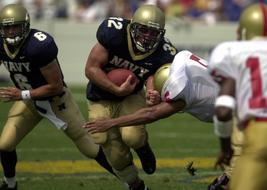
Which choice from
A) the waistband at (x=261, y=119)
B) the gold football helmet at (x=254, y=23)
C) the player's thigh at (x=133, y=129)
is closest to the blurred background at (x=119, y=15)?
the player's thigh at (x=133, y=129)

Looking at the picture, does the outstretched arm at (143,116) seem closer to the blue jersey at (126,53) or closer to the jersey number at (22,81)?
the blue jersey at (126,53)

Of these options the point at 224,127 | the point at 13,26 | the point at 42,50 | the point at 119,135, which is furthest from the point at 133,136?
the point at 224,127

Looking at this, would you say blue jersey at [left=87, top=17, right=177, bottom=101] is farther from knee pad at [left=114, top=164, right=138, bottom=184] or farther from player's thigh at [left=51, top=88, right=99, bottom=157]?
knee pad at [left=114, top=164, right=138, bottom=184]

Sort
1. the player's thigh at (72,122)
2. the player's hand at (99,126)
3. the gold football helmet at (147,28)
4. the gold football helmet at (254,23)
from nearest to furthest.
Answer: the gold football helmet at (254,23) → the player's hand at (99,126) → the gold football helmet at (147,28) → the player's thigh at (72,122)

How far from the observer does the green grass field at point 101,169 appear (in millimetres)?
6488

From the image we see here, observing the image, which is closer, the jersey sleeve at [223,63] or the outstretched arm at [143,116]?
the jersey sleeve at [223,63]

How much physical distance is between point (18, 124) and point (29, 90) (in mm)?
286

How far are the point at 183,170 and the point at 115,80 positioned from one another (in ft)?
6.09

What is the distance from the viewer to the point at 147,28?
5523 mm

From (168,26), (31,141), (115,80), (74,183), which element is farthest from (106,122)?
(168,26)

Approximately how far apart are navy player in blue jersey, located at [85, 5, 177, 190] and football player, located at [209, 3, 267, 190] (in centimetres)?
155

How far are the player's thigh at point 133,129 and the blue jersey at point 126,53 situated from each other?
192 mm

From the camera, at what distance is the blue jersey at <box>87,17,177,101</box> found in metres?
5.71

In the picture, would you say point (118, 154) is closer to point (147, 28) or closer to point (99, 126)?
point (99, 126)
